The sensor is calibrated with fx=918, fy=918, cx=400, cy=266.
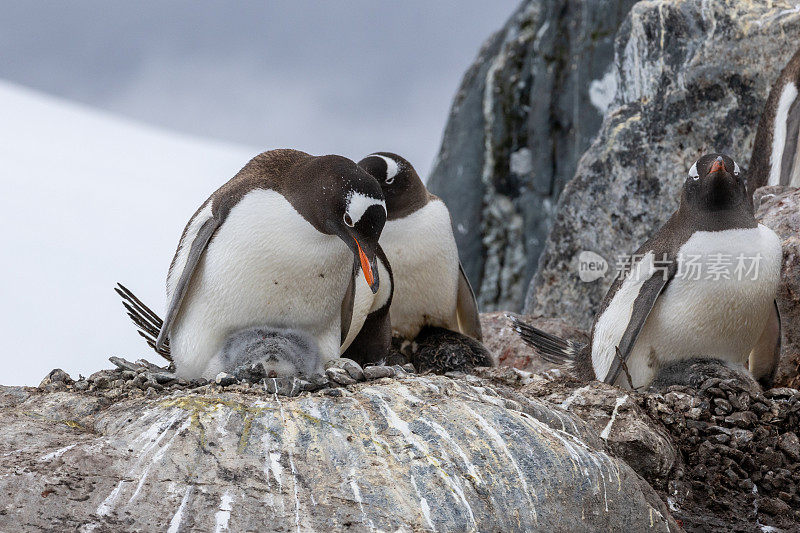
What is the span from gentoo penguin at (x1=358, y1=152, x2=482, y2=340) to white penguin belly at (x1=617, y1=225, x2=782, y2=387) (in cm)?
134

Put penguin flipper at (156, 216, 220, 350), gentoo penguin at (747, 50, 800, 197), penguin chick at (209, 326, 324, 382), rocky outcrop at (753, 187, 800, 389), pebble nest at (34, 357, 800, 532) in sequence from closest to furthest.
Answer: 1. pebble nest at (34, 357, 800, 532)
2. penguin chick at (209, 326, 324, 382)
3. penguin flipper at (156, 216, 220, 350)
4. rocky outcrop at (753, 187, 800, 389)
5. gentoo penguin at (747, 50, 800, 197)

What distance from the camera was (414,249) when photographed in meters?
5.37

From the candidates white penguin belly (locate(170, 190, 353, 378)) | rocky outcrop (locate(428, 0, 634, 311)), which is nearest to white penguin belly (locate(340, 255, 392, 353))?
white penguin belly (locate(170, 190, 353, 378))

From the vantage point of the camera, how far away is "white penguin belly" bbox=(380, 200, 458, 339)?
5359mm

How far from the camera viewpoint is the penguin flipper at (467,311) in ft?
19.3

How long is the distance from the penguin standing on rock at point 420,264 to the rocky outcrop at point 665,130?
2.05m

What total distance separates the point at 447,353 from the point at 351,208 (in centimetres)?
201

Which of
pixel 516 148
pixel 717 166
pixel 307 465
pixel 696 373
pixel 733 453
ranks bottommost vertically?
pixel 733 453

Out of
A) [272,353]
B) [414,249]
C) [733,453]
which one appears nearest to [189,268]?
[272,353]

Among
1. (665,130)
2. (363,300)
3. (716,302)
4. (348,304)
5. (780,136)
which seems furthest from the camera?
(665,130)

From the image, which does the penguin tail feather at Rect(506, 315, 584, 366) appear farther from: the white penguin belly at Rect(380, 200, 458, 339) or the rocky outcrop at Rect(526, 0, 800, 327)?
the rocky outcrop at Rect(526, 0, 800, 327)

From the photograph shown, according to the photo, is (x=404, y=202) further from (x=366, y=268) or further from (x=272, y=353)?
(x=366, y=268)

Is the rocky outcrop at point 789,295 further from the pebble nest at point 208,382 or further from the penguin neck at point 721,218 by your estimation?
the pebble nest at point 208,382

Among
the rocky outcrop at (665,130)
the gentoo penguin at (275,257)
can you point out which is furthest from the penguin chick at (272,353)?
the rocky outcrop at (665,130)
